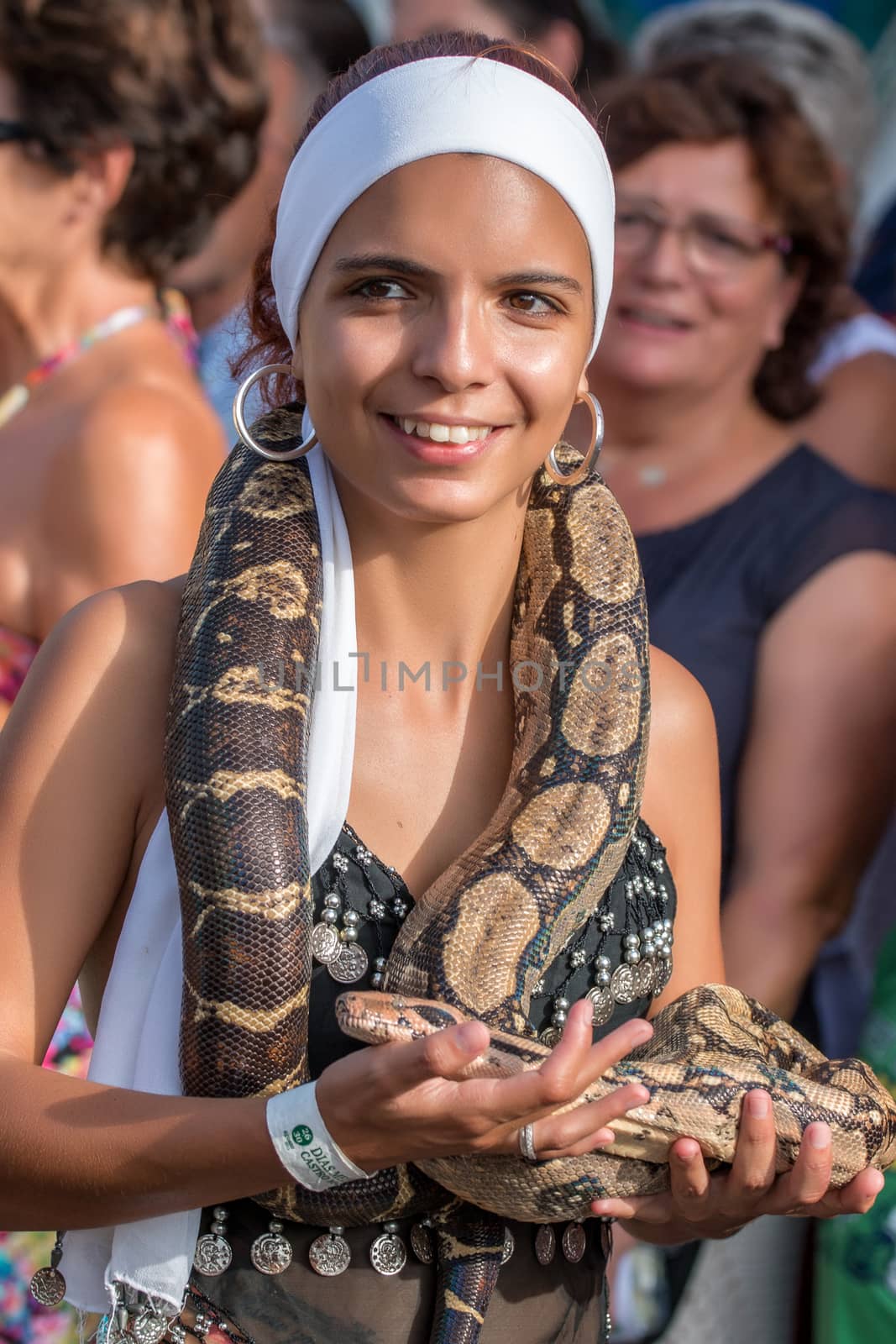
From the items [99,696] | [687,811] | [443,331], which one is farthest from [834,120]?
[99,696]

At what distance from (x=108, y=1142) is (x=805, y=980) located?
9.10ft

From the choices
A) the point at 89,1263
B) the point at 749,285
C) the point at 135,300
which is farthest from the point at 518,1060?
the point at 749,285

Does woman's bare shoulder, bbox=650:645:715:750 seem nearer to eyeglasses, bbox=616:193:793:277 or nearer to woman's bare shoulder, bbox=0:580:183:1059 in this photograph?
woman's bare shoulder, bbox=0:580:183:1059

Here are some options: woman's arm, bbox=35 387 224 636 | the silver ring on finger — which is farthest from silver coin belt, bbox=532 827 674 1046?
woman's arm, bbox=35 387 224 636

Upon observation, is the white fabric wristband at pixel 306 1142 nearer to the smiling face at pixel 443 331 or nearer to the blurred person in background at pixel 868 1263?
the smiling face at pixel 443 331

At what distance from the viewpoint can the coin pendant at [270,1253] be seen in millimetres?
1891

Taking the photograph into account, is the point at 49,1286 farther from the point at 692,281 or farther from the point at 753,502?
the point at 692,281

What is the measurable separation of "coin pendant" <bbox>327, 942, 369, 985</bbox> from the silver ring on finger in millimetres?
346

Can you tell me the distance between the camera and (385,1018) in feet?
5.34

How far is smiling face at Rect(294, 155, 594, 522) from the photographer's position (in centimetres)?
188

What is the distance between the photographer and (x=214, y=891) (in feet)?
5.98

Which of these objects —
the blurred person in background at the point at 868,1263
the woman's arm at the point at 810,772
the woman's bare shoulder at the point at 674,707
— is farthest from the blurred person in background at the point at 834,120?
the woman's bare shoulder at the point at 674,707

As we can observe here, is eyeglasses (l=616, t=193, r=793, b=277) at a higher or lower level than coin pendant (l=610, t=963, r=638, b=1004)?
higher

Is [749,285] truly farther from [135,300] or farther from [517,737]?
[517,737]
